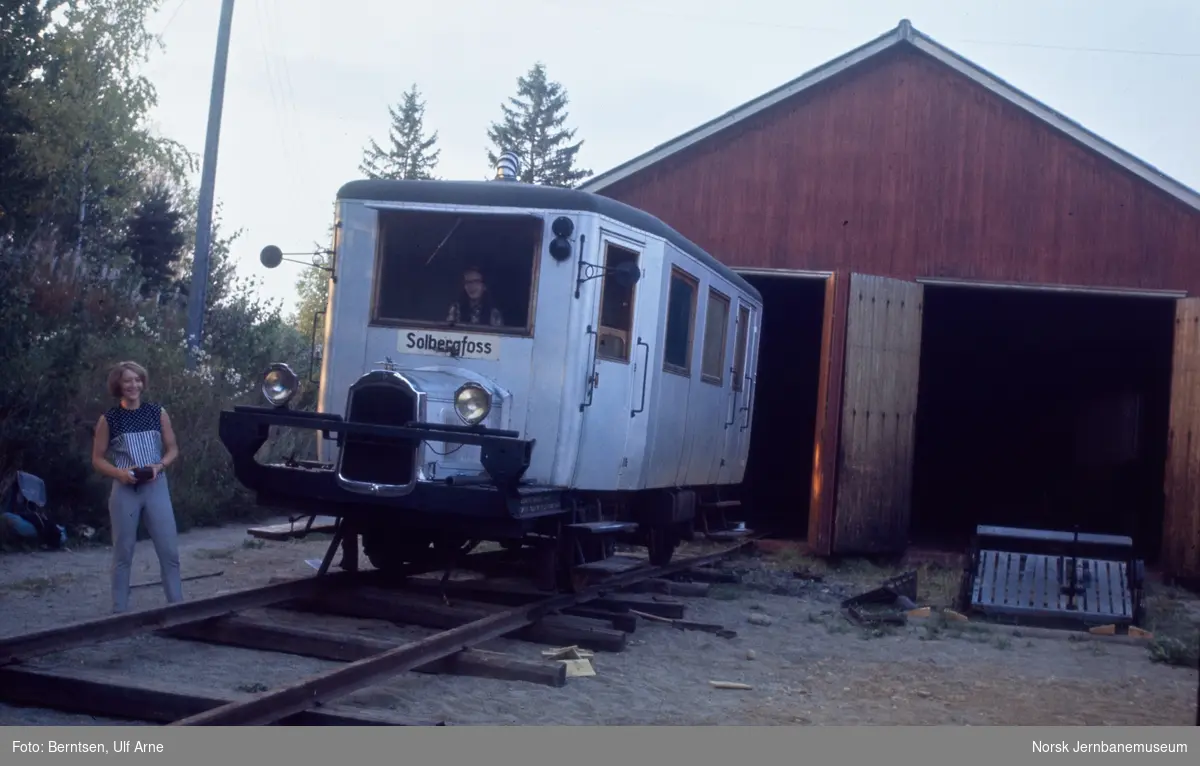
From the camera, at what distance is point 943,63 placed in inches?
564

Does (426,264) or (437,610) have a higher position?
(426,264)

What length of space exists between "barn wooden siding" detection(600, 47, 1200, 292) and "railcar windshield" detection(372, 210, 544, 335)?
22.8ft

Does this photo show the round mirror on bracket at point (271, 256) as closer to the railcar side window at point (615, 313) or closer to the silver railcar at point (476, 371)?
the silver railcar at point (476, 371)

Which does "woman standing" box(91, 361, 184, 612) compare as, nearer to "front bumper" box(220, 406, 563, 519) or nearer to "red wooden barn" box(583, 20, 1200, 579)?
"front bumper" box(220, 406, 563, 519)

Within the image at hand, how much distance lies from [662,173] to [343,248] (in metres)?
7.26

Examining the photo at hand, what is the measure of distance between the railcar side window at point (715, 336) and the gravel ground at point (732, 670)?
2014mm

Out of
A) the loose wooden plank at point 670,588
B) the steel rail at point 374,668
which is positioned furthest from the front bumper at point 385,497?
the loose wooden plank at point 670,588

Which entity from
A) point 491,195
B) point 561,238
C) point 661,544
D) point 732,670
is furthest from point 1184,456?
point 491,195

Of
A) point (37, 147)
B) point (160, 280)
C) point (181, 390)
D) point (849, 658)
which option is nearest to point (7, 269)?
point (181, 390)

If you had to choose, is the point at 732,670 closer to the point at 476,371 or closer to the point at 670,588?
the point at 476,371

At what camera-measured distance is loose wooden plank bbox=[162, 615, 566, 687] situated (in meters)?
6.55

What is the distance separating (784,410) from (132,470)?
61.4 ft

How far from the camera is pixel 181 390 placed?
48.8 feet

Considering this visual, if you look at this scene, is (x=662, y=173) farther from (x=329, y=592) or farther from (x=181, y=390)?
(x=329, y=592)
